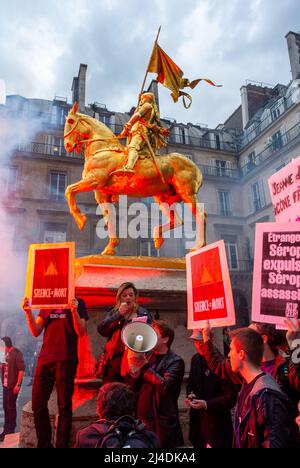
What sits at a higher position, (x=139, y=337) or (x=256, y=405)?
(x=139, y=337)

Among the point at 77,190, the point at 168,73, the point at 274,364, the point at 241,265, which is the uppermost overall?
the point at 168,73

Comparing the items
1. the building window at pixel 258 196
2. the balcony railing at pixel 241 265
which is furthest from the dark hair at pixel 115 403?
the building window at pixel 258 196

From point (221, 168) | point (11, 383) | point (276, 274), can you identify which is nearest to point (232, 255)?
point (221, 168)

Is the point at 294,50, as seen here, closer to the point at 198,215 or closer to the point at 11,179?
the point at 11,179

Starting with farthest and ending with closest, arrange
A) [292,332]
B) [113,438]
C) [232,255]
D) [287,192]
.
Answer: [232,255] < [287,192] < [292,332] < [113,438]

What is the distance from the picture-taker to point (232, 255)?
24781 mm

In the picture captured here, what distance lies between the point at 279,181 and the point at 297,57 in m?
26.4

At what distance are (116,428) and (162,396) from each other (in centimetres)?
92

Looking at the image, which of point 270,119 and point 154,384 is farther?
point 270,119

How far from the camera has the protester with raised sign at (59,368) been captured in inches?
108

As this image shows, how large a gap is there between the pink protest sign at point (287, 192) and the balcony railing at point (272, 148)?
20.5 meters

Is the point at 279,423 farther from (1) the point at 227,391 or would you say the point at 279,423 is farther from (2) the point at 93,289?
(2) the point at 93,289

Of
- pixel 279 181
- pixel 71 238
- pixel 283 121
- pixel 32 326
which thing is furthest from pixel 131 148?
pixel 283 121

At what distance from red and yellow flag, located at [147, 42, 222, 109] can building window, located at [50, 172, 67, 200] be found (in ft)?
57.4
